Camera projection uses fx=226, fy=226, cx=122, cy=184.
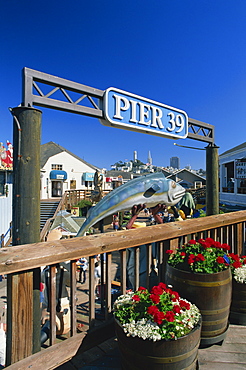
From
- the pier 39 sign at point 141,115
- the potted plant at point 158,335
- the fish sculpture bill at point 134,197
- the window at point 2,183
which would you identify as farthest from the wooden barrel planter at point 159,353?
the window at point 2,183

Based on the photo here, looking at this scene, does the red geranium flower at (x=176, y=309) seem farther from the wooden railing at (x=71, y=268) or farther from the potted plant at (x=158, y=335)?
the wooden railing at (x=71, y=268)

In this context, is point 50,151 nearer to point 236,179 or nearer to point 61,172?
point 61,172

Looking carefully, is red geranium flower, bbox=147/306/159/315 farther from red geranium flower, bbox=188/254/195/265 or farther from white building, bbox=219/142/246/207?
white building, bbox=219/142/246/207

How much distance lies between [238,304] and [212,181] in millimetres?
2353

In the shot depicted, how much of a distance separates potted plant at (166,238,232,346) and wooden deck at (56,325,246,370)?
8 cm

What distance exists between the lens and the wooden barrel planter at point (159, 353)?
1201 mm

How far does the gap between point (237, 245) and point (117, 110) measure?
2313 mm

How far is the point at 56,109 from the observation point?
2305 mm

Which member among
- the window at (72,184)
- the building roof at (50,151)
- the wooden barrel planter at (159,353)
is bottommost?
the wooden barrel planter at (159,353)

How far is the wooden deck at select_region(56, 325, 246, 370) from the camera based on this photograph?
153 centimetres

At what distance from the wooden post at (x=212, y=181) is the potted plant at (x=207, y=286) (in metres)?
2.35

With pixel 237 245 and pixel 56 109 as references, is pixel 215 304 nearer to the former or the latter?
pixel 237 245

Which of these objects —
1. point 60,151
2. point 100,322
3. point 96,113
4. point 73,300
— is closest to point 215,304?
point 100,322

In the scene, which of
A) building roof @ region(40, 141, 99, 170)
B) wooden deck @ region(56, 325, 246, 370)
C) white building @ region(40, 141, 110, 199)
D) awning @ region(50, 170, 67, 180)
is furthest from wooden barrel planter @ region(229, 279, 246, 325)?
building roof @ region(40, 141, 99, 170)
